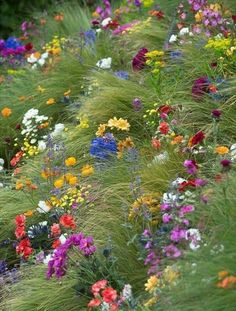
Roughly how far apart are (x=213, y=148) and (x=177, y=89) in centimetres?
93

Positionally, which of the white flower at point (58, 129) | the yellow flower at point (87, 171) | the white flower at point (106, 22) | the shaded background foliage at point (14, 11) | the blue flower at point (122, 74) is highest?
the yellow flower at point (87, 171)

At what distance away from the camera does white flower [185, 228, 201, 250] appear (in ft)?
9.25

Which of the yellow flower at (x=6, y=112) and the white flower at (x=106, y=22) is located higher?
the yellow flower at (x=6, y=112)

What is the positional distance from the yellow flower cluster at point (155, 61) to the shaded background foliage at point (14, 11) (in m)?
3.74

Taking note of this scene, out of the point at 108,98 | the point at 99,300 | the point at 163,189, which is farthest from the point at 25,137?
the point at 99,300

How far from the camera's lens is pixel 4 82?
604cm

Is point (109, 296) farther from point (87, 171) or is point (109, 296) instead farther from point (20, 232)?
point (87, 171)

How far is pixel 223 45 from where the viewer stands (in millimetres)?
4324

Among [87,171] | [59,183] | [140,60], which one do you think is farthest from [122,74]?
[59,183]

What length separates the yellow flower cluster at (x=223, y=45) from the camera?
4.32m

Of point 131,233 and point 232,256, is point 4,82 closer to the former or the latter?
point 131,233

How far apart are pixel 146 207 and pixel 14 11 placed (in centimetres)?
560

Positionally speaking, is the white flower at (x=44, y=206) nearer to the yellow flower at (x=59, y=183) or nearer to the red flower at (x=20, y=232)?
the yellow flower at (x=59, y=183)

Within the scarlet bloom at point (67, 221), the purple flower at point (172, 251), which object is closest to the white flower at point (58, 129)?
the scarlet bloom at point (67, 221)
